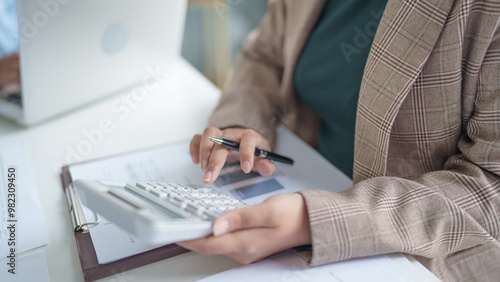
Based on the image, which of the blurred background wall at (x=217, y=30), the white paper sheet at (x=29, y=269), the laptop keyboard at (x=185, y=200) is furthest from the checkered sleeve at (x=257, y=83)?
A: the blurred background wall at (x=217, y=30)

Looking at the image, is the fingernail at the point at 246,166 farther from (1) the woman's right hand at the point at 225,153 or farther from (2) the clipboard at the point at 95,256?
(2) the clipboard at the point at 95,256

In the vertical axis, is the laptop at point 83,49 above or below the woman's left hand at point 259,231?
above

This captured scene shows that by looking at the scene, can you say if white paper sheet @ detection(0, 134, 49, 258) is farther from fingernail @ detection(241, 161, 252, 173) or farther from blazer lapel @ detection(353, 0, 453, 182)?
blazer lapel @ detection(353, 0, 453, 182)

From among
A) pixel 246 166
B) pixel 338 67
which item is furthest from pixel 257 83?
pixel 246 166

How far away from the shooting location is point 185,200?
44 centimetres

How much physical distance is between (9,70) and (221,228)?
0.67 m

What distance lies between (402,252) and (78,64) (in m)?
0.65

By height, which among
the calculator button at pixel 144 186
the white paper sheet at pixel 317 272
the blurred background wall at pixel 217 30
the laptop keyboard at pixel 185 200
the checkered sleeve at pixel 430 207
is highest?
the blurred background wall at pixel 217 30

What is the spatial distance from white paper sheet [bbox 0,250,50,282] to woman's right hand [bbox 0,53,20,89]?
1.56 ft

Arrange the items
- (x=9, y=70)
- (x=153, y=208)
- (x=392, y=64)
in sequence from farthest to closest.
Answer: (x=9, y=70)
(x=392, y=64)
(x=153, y=208)

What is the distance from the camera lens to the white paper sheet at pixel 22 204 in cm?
51

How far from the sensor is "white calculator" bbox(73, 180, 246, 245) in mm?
365

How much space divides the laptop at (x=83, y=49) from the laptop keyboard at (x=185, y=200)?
353 millimetres

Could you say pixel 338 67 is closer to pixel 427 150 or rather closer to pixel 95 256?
pixel 427 150
